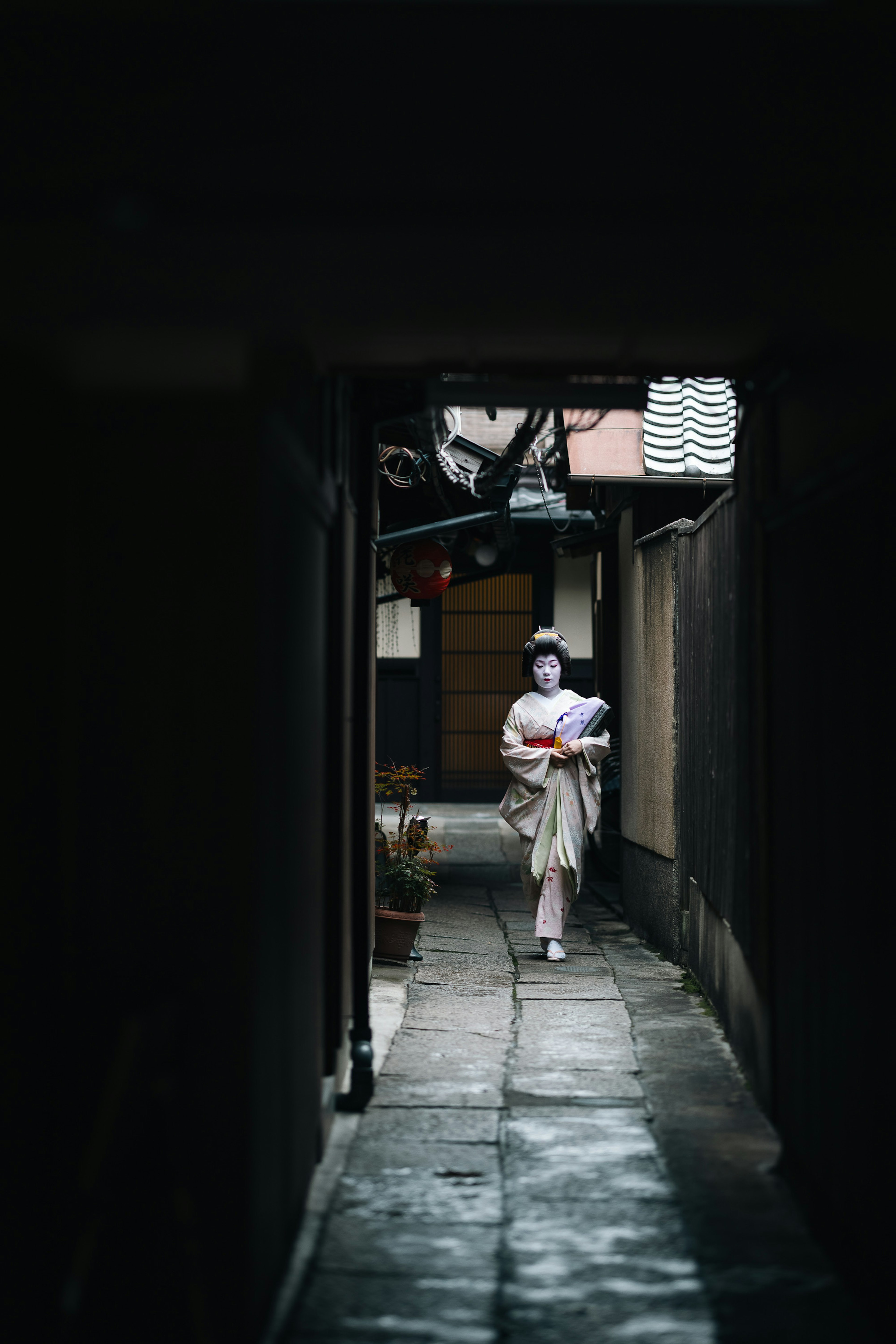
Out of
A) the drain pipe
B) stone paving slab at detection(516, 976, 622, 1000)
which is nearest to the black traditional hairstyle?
stone paving slab at detection(516, 976, 622, 1000)

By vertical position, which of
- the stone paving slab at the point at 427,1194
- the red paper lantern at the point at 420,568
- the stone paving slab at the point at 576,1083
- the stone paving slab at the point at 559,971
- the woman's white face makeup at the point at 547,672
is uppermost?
the red paper lantern at the point at 420,568

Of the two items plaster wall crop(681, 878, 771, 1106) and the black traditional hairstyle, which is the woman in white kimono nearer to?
the black traditional hairstyle

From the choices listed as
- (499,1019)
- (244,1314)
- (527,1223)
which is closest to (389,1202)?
(527,1223)

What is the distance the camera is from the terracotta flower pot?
769 centimetres

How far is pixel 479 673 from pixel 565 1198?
13.7 m

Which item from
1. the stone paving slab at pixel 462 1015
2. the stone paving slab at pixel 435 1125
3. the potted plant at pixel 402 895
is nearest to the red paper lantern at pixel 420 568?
the potted plant at pixel 402 895

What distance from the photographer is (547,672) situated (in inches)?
343

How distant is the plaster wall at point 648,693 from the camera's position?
7887 millimetres

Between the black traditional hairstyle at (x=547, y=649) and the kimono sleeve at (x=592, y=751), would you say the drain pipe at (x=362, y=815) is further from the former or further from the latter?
the black traditional hairstyle at (x=547, y=649)

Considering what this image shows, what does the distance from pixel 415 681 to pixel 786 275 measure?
14239 millimetres

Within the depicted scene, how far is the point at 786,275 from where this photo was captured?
3477 millimetres

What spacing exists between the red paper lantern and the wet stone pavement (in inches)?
170

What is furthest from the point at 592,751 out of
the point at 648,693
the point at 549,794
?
the point at 648,693

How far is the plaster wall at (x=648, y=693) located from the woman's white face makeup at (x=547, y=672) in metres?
0.64
